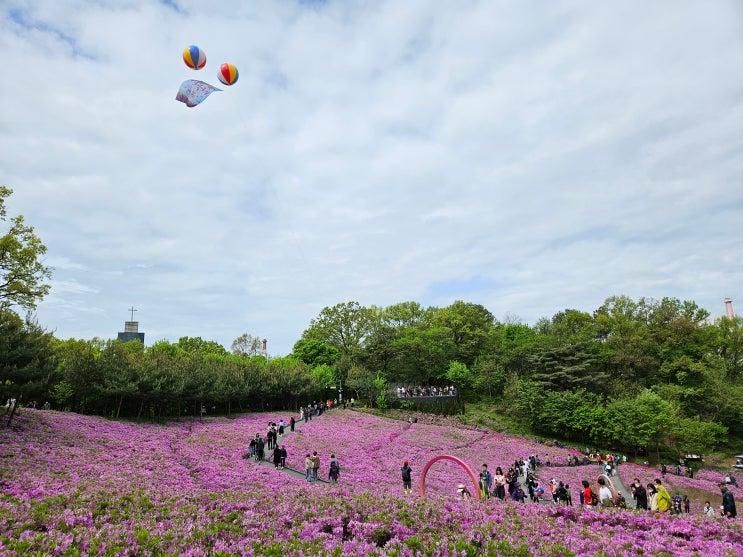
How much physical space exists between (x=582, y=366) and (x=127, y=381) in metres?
45.4

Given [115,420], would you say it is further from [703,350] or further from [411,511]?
[703,350]

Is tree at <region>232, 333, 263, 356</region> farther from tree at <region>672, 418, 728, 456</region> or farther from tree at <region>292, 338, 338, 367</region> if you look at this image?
tree at <region>672, 418, 728, 456</region>

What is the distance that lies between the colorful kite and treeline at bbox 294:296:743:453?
45.3 metres

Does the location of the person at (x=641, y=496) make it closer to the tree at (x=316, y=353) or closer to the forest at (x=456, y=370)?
the forest at (x=456, y=370)

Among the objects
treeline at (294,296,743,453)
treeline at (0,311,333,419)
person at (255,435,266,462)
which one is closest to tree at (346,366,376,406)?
treeline at (294,296,743,453)

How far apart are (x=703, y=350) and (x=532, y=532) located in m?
63.7

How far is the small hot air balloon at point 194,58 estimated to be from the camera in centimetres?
1562

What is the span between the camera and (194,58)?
15750 mm

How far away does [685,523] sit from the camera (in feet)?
33.4

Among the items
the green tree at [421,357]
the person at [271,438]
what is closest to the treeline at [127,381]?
the green tree at [421,357]

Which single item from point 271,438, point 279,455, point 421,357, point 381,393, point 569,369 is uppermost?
point 421,357

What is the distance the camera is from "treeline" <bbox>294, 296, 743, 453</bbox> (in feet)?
153

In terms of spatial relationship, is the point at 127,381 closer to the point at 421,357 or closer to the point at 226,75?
A: the point at 226,75

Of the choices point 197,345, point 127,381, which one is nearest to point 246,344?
point 197,345
